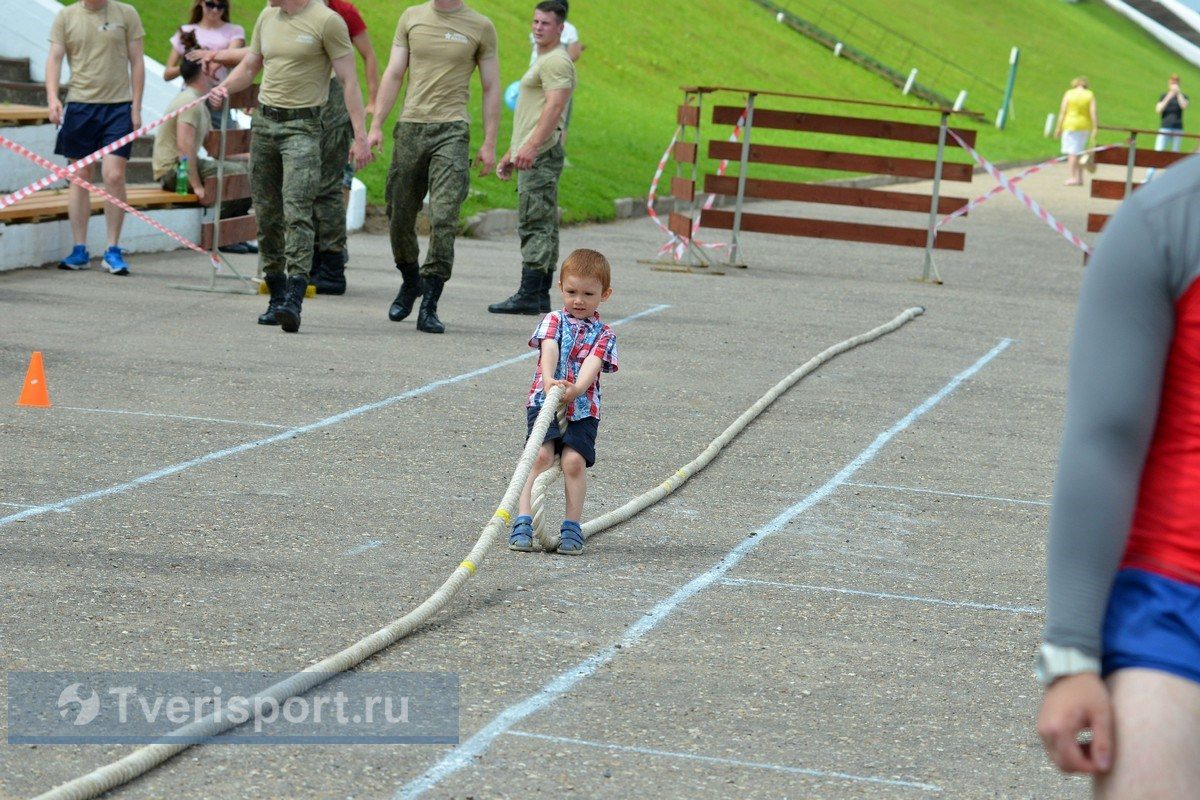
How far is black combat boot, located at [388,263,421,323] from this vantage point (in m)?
12.4

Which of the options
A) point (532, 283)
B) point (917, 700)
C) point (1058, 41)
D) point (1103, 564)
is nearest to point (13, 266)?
point (532, 283)

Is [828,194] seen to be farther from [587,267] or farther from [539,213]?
[587,267]

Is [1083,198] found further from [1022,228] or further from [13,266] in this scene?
[13,266]

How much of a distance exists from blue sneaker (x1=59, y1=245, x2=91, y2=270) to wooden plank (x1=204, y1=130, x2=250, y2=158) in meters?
1.27

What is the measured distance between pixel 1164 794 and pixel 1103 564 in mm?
312

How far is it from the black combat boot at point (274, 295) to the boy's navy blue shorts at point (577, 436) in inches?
213

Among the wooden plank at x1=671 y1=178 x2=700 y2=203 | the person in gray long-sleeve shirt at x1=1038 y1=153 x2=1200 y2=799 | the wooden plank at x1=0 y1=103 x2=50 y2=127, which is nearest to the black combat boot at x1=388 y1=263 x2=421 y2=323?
the wooden plank at x1=0 y1=103 x2=50 y2=127

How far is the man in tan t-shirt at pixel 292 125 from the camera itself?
11.8 meters

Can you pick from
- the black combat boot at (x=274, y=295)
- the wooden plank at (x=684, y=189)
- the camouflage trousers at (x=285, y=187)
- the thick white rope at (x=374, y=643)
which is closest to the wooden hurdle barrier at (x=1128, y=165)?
the wooden plank at (x=684, y=189)

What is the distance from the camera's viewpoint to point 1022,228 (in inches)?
1098

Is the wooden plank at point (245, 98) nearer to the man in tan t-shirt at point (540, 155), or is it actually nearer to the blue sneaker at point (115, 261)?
the blue sneaker at point (115, 261)

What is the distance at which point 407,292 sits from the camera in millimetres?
12406

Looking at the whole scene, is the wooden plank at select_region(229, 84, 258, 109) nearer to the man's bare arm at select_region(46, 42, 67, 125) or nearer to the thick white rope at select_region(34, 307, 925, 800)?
the man's bare arm at select_region(46, 42, 67, 125)

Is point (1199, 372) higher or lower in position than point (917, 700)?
higher
